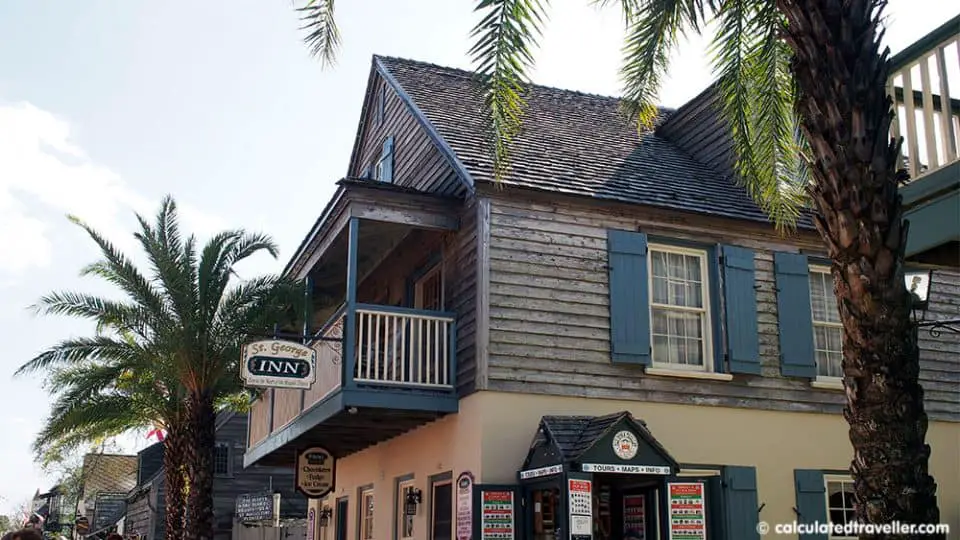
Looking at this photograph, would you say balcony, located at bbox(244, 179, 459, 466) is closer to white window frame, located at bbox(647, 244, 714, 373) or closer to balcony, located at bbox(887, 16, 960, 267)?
white window frame, located at bbox(647, 244, 714, 373)

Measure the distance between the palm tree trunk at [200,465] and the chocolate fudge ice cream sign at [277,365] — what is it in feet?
13.5

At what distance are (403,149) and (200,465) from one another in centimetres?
598

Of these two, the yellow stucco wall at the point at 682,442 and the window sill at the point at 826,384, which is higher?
the window sill at the point at 826,384

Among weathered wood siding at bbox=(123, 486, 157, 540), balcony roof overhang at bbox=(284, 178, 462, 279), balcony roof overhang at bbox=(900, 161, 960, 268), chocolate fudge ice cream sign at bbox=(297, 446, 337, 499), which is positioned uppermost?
balcony roof overhang at bbox=(284, 178, 462, 279)

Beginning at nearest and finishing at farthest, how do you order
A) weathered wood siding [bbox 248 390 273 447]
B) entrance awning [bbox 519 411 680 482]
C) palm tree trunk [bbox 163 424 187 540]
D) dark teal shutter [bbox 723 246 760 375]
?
entrance awning [bbox 519 411 680 482]
dark teal shutter [bbox 723 246 760 375]
weathered wood siding [bbox 248 390 273 447]
palm tree trunk [bbox 163 424 187 540]

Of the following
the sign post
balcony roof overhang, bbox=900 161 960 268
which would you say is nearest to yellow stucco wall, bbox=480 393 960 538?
balcony roof overhang, bbox=900 161 960 268

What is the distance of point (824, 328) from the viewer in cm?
1385

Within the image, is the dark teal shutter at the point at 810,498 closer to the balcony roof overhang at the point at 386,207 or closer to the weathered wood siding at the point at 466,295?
the weathered wood siding at the point at 466,295

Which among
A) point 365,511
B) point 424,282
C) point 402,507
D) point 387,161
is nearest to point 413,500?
point 402,507

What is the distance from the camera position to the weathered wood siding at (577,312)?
1198 cm

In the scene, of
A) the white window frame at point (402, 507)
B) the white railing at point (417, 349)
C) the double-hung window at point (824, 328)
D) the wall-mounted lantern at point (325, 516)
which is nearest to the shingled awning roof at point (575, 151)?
the double-hung window at point (824, 328)

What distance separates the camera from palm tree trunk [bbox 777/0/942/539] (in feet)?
19.2

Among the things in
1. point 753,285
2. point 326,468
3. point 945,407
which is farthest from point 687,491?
point 326,468

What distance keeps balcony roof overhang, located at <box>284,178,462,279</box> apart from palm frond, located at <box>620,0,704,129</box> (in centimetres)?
317
